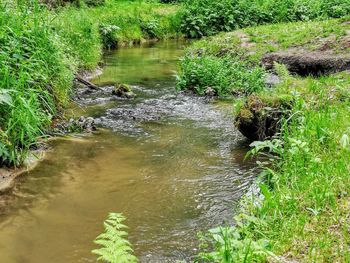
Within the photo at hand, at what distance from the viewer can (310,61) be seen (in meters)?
11.1

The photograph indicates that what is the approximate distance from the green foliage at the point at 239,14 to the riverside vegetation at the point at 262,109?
5.13 meters

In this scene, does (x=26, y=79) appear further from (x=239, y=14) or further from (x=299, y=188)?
(x=239, y=14)

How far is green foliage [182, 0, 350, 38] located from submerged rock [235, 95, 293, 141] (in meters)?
14.5

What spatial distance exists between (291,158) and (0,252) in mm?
3002

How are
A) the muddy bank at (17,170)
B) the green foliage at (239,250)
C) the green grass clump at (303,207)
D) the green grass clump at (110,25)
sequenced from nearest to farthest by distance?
the green foliage at (239,250) → the green grass clump at (303,207) → the muddy bank at (17,170) → the green grass clump at (110,25)

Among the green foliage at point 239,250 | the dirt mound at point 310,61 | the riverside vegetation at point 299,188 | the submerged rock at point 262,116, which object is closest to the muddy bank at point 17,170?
the riverside vegetation at point 299,188

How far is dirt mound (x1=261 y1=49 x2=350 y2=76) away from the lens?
34.0 ft

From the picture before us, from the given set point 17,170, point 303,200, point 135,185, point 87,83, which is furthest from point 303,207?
point 87,83

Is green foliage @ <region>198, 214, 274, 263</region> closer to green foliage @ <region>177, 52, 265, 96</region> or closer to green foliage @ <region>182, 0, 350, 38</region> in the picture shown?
green foliage @ <region>177, 52, 265, 96</region>

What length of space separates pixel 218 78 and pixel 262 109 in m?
3.95

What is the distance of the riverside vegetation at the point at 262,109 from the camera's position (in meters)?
3.52

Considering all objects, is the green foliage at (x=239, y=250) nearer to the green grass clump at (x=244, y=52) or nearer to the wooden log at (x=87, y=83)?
the green grass clump at (x=244, y=52)

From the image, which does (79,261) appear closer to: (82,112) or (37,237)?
(37,237)

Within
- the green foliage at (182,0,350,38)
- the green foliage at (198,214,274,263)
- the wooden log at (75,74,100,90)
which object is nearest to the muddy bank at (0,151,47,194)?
the green foliage at (198,214,274,263)
